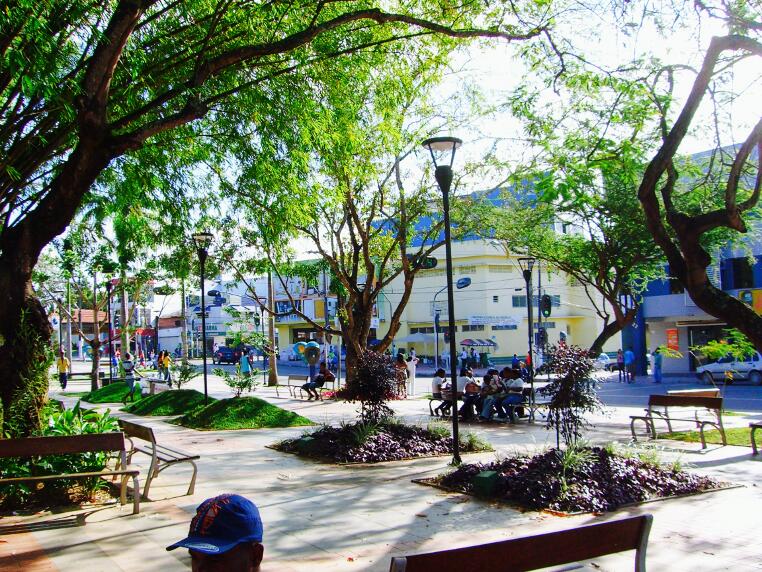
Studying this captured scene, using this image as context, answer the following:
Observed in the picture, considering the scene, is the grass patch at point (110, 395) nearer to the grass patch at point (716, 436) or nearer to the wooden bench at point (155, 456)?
the wooden bench at point (155, 456)

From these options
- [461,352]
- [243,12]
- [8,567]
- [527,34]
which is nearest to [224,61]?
[243,12]

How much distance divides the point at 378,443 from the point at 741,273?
95.4ft

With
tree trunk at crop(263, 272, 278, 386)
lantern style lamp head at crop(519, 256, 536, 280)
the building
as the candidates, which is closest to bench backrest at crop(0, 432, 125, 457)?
lantern style lamp head at crop(519, 256, 536, 280)

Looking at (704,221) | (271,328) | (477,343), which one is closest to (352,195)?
(271,328)

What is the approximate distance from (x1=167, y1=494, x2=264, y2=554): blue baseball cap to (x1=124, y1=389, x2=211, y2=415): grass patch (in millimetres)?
16767

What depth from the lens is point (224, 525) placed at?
2.37m

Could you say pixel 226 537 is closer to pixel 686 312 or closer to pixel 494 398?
pixel 494 398

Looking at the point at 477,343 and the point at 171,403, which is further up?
the point at 477,343

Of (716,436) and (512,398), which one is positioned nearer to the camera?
(716,436)

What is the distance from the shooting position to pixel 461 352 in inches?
2313

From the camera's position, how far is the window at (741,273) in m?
33.7

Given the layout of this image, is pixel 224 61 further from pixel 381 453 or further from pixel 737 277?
pixel 737 277

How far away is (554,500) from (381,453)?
3967 millimetres

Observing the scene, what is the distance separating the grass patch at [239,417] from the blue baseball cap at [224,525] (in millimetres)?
13626
